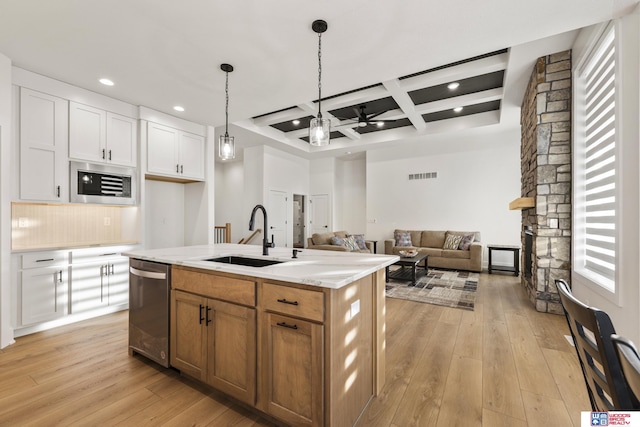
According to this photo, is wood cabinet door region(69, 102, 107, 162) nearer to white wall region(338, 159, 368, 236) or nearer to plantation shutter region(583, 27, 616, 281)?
plantation shutter region(583, 27, 616, 281)

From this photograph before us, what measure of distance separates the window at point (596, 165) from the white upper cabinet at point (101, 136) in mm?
5190

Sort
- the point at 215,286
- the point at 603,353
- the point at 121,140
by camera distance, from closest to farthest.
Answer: the point at 603,353 → the point at 215,286 → the point at 121,140

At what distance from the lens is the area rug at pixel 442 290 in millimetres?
3961

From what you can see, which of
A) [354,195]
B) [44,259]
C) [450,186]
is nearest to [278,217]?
[354,195]

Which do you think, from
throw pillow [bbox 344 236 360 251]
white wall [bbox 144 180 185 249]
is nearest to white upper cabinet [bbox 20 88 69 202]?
white wall [bbox 144 180 185 249]

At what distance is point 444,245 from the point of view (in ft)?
21.5

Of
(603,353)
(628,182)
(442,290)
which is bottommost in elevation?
(442,290)

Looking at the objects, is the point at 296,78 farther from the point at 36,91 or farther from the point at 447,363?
the point at 447,363

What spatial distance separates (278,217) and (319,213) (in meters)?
1.60

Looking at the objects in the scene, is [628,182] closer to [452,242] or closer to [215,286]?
[215,286]

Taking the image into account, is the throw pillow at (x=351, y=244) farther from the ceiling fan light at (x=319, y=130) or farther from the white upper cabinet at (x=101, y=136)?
the white upper cabinet at (x=101, y=136)

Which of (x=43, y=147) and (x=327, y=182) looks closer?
(x=43, y=147)

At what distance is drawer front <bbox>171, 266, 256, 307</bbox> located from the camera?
1.67 m

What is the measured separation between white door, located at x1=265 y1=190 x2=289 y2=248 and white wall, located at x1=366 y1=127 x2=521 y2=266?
2387mm
